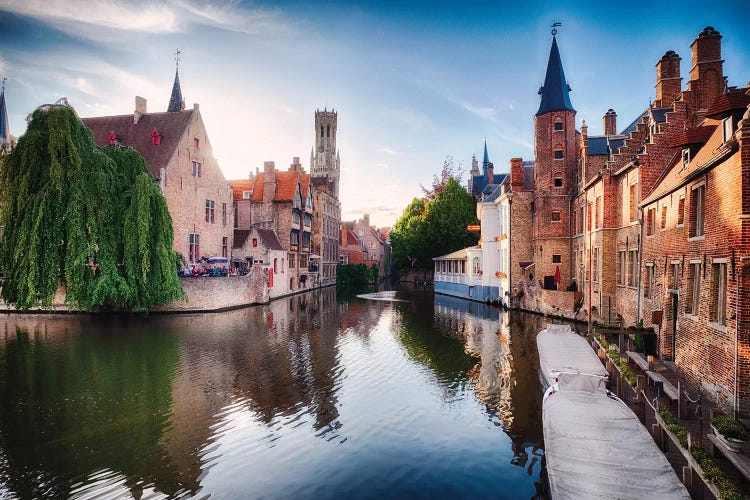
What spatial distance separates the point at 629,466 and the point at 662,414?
291 centimetres

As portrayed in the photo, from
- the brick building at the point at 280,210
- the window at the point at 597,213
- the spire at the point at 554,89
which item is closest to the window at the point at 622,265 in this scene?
the window at the point at 597,213

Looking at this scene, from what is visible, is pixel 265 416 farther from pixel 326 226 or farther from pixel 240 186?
pixel 326 226

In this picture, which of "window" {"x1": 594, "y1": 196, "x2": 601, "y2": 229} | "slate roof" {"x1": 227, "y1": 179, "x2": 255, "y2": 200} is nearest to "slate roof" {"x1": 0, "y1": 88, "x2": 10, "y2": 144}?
"slate roof" {"x1": 227, "y1": 179, "x2": 255, "y2": 200}

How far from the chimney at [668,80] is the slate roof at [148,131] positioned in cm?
3501

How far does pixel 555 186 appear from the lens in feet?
114

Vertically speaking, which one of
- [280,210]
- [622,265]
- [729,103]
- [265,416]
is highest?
[280,210]

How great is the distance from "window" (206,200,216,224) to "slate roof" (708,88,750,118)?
37.6 meters

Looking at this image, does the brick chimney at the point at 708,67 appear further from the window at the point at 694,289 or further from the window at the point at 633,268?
the window at the point at 694,289

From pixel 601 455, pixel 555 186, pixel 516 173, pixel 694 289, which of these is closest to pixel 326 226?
pixel 516 173

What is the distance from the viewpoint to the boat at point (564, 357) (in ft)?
40.9

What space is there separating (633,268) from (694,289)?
9.92m

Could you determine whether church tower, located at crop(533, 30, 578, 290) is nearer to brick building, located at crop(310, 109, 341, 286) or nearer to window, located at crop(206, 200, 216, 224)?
window, located at crop(206, 200, 216, 224)

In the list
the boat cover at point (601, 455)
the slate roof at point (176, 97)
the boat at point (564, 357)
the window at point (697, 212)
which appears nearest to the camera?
the boat cover at point (601, 455)

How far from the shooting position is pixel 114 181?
90.2ft
